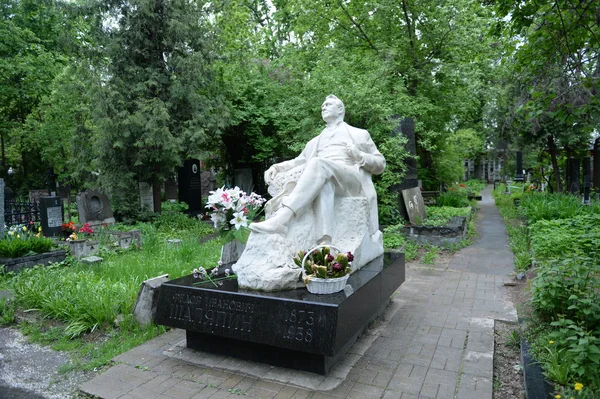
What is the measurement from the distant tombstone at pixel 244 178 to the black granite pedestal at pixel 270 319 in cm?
1076

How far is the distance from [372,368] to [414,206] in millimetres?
7305

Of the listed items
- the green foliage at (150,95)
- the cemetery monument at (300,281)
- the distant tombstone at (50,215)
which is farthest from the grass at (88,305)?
the green foliage at (150,95)

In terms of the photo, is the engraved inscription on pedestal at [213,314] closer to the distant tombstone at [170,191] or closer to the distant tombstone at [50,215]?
the distant tombstone at [50,215]

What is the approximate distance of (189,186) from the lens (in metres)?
14.4

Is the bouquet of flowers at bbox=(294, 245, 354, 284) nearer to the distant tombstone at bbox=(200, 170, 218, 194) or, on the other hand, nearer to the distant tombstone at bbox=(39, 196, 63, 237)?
the distant tombstone at bbox=(39, 196, 63, 237)

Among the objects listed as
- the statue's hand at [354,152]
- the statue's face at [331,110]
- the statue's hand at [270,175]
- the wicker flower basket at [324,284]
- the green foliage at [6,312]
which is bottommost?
the green foliage at [6,312]

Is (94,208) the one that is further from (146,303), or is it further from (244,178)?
(146,303)

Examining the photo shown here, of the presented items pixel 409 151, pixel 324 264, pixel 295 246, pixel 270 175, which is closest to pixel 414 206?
pixel 409 151

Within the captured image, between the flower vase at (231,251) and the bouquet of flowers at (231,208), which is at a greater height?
the bouquet of flowers at (231,208)

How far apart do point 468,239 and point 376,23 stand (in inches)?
364

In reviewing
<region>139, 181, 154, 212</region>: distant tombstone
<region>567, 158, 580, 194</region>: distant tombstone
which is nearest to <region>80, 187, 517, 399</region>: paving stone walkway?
<region>139, 181, 154, 212</region>: distant tombstone

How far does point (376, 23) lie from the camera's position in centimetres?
1521

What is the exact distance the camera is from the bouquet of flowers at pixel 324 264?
3.47m

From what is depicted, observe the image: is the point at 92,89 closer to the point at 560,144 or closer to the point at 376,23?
the point at 376,23
